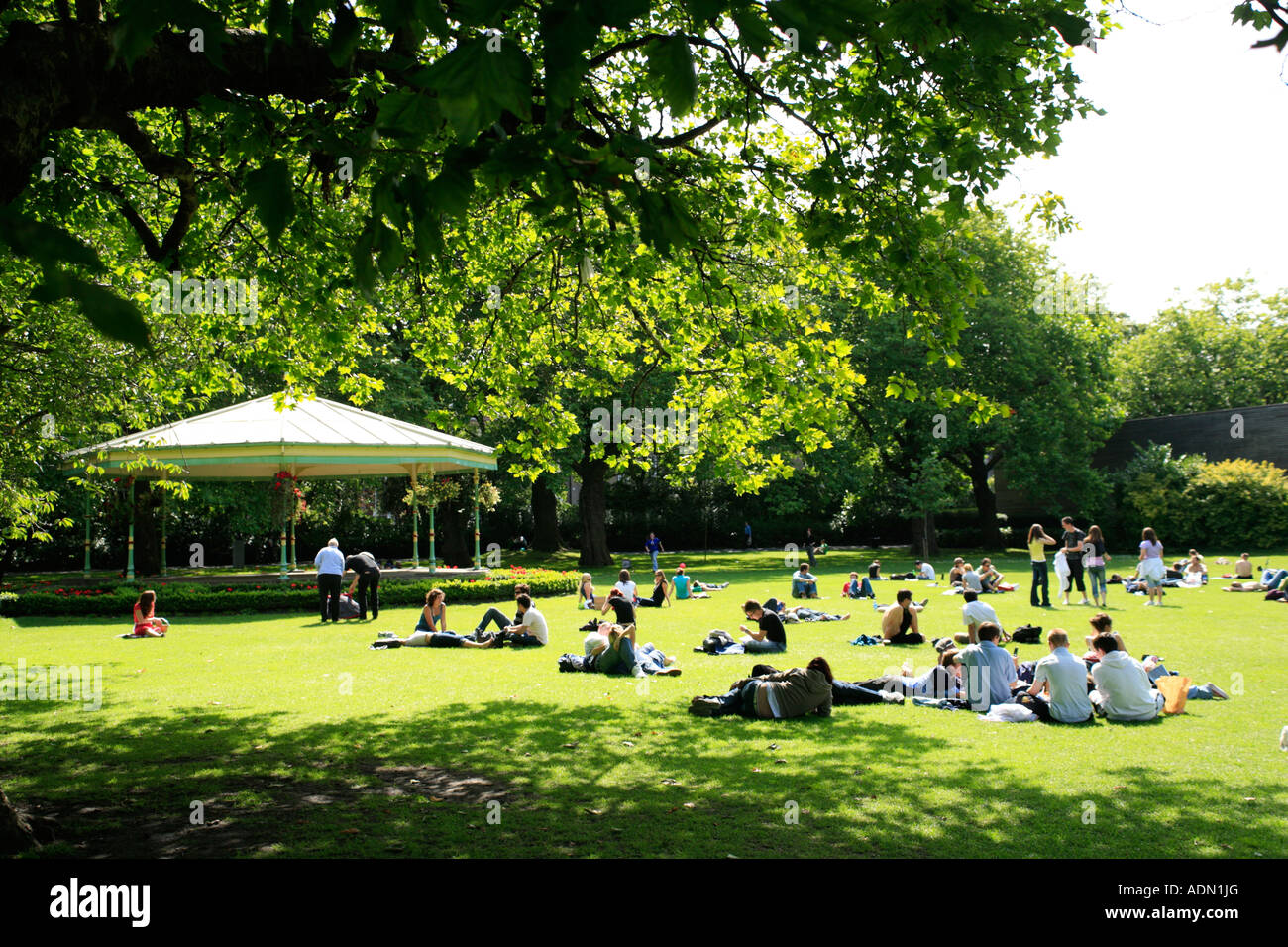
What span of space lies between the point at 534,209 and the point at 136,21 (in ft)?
8.25

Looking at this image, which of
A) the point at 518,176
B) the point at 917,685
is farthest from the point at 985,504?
the point at 518,176

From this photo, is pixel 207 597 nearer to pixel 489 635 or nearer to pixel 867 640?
pixel 489 635

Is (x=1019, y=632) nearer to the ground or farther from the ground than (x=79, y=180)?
nearer to the ground

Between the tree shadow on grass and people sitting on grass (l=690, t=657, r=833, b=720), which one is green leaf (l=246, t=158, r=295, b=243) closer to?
the tree shadow on grass

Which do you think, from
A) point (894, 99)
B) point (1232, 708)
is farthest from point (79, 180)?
point (1232, 708)

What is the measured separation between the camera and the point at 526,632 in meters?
16.0

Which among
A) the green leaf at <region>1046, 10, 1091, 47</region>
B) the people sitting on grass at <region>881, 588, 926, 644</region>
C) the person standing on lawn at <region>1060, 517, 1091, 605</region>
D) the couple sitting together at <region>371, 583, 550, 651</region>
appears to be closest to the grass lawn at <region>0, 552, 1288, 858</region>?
the people sitting on grass at <region>881, 588, 926, 644</region>

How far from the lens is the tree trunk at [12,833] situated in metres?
5.54

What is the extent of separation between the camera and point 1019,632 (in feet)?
50.2

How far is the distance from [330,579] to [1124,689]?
1552 centimetres

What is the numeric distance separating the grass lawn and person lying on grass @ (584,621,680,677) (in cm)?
38

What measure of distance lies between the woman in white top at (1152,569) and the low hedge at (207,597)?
594 inches

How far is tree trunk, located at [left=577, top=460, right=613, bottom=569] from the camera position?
38.9 metres

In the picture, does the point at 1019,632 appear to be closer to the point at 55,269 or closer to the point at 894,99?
the point at 894,99
